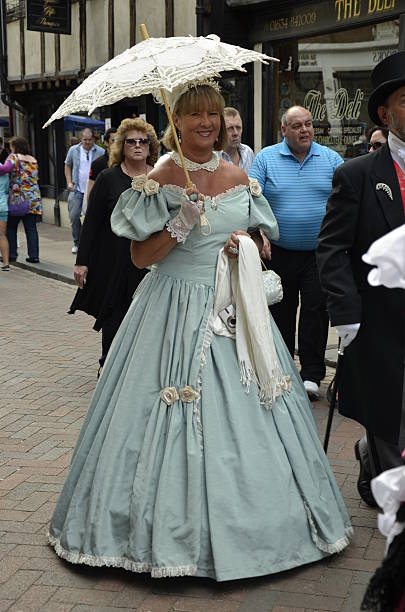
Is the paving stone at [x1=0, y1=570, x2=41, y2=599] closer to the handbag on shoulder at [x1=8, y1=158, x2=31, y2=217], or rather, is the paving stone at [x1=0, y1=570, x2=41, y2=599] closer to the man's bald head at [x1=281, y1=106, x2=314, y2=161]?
the man's bald head at [x1=281, y1=106, x2=314, y2=161]

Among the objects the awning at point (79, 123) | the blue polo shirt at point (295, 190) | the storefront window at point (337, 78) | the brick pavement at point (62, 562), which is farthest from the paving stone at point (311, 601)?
the awning at point (79, 123)

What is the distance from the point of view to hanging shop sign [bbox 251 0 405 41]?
1017 centimetres

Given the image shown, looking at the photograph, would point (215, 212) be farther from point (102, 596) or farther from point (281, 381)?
point (102, 596)

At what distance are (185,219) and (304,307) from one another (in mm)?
2827

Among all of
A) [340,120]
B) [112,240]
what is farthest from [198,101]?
[340,120]

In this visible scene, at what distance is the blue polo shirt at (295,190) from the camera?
6.24m

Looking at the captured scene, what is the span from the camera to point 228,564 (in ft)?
11.5

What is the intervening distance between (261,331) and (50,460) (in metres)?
1.91

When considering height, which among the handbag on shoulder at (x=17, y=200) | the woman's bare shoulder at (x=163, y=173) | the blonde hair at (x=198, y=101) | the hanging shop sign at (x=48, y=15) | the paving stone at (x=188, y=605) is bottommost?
the paving stone at (x=188, y=605)

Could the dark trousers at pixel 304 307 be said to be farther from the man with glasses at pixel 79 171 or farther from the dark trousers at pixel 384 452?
the man with glasses at pixel 79 171

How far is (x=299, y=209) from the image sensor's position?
625 centimetres

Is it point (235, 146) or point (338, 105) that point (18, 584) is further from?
point (338, 105)

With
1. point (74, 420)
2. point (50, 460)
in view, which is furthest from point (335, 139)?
point (50, 460)

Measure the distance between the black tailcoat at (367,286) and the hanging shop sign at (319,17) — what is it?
6.66 m
